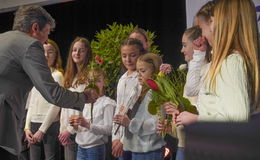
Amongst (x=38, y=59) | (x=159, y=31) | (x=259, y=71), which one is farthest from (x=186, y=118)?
(x=159, y=31)

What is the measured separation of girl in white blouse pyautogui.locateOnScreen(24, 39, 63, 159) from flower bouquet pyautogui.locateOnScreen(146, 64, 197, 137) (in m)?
1.29

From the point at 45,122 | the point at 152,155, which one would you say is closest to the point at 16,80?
the point at 152,155

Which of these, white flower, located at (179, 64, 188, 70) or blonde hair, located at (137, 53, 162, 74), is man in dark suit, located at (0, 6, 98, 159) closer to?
blonde hair, located at (137, 53, 162, 74)

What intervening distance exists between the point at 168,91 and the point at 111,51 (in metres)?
1.13

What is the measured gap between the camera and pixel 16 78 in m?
2.47

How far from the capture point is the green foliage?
356 centimetres

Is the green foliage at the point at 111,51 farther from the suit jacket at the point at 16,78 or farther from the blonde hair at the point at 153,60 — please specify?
the suit jacket at the point at 16,78

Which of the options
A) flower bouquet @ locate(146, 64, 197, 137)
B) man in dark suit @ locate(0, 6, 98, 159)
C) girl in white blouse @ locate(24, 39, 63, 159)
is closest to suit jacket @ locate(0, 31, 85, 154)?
man in dark suit @ locate(0, 6, 98, 159)

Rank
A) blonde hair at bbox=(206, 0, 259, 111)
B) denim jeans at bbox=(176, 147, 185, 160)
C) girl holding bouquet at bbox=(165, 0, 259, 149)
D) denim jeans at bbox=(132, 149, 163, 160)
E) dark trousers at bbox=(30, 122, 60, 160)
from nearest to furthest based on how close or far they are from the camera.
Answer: girl holding bouquet at bbox=(165, 0, 259, 149), blonde hair at bbox=(206, 0, 259, 111), denim jeans at bbox=(176, 147, 185, 160), denim jeans at bbox=(132, 149, 163, 160), dark trousers at bbox=(30, 122, 60, 160)

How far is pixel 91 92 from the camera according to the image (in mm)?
3039

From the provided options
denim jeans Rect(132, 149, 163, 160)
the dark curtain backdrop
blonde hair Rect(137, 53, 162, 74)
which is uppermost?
the dark curtain backdrop

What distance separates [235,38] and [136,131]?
1485 millimetres

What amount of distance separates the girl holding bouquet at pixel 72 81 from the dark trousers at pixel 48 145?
0.47 feet

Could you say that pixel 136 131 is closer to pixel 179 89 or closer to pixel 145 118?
pixel 145 118
